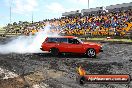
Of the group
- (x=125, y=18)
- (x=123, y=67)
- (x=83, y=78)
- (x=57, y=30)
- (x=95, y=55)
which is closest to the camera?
(x=83, y=78)

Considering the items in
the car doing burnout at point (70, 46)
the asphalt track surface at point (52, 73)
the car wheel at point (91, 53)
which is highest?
the car doing burnout at point (70, 46)

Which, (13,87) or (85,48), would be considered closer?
(13,87)

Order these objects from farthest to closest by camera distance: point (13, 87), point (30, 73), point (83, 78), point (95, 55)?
point (95, 55), point (30, 73), point (13, 87), point (83, 78)

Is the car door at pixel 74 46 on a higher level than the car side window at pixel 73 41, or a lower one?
lower

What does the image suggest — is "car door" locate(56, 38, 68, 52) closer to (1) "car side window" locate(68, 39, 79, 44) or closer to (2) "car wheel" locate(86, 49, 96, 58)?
(1) "car side window" locate(68, 39, 79, 44)

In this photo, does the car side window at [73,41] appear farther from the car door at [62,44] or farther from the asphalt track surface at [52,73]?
the asphalt track surface at [52,73]

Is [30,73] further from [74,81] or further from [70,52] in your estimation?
[70,52]

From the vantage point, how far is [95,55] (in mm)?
21719

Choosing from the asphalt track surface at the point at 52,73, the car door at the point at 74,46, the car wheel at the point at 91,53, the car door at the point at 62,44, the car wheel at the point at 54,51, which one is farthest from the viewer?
the car wheel at the point at 54,51

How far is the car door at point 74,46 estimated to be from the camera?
865 inches

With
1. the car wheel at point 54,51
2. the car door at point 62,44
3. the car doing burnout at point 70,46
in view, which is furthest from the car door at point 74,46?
the car wheel at point 54,51

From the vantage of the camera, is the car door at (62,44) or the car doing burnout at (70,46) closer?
the car doing burnout at (70,46)

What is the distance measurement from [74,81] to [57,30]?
43.6 meters

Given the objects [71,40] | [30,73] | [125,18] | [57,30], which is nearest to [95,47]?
[71,40]
